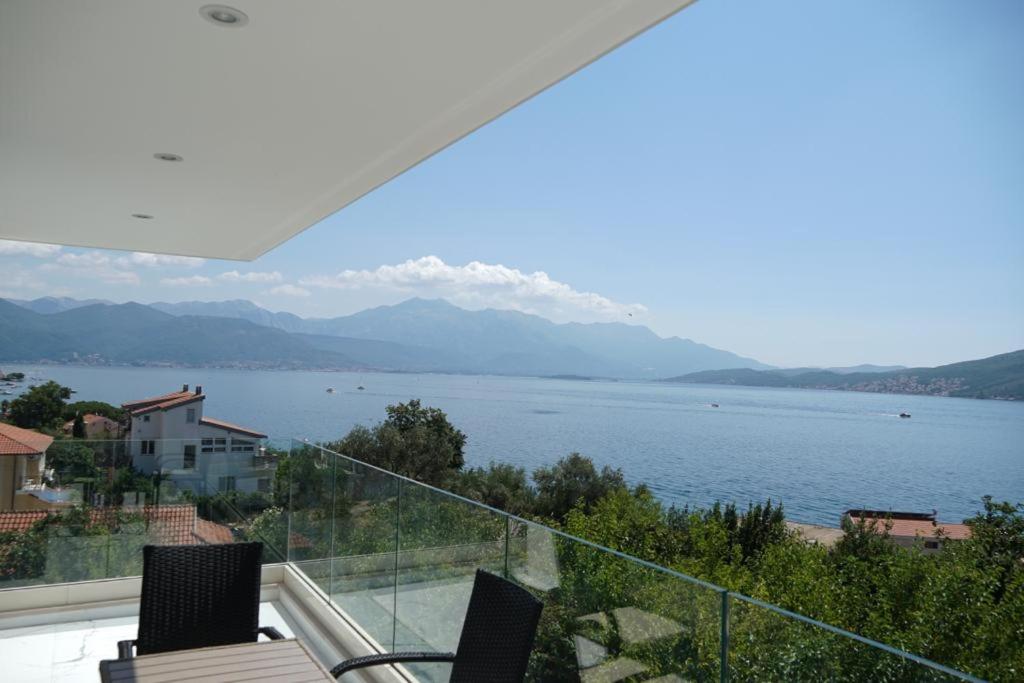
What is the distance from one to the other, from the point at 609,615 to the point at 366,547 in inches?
94.3

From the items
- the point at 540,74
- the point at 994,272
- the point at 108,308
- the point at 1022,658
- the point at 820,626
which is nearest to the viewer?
the point at 820,626

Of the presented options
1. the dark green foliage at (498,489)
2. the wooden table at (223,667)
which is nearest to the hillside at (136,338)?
the dark green foliage at (498,489)

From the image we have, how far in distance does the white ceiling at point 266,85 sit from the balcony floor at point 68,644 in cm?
260

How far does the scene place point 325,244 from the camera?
87188 mm

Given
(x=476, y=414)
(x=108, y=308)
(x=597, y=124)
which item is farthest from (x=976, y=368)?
(x=108, y=308)

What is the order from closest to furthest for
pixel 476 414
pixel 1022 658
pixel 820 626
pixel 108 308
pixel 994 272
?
1. pixel 820 626
2. pixel 1022 658
3. pixel 108 308
4. pixel 994 272
5. pixel 476 414

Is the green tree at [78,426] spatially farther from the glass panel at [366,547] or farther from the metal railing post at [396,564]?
the metal railing post at [396,564]

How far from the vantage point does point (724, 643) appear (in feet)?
6.53

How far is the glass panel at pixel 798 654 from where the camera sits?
1.64m

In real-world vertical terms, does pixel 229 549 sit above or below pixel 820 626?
below

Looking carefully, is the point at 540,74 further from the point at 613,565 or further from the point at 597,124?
the point at 597,124

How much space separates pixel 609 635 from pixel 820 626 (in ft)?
2.69

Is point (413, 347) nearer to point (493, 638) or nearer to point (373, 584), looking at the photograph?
point (373, 584)

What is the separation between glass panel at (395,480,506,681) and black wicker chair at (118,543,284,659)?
793 millimetres
